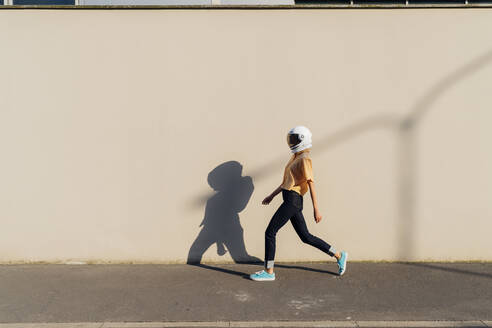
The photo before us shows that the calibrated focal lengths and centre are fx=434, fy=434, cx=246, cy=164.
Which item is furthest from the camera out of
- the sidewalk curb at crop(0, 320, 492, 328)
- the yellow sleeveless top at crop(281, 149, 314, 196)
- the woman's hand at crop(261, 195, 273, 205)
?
the woman's hand at crop(261, 195, 273, 205)

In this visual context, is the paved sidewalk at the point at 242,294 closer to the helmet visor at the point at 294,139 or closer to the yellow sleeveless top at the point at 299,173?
the yellow sleeveless top at the point at 299,173

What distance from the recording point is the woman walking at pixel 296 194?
4715mm

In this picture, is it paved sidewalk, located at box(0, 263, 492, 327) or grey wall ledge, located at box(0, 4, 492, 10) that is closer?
paved sidewalk, located at box(0, 263, 492, 327)

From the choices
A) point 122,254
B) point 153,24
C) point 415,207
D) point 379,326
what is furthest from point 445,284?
point 153,24

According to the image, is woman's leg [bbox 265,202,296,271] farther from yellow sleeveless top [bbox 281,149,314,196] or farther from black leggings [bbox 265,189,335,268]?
yellow sleeveless top [bbox 281,149,314,196]

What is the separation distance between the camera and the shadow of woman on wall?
5.51 m

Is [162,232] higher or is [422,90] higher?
[422,90]

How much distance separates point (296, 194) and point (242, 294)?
1.22 metres

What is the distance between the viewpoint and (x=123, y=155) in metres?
5.44

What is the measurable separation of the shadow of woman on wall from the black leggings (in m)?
0.73

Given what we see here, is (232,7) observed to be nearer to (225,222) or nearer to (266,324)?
(225,222)

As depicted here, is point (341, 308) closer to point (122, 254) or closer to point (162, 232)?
point (162, 232)

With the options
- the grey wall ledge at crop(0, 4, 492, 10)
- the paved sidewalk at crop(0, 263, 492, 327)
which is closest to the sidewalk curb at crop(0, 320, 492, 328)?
the paved sidewalk at crop(0, 263, 492, 327)

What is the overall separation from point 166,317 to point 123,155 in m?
2.30
